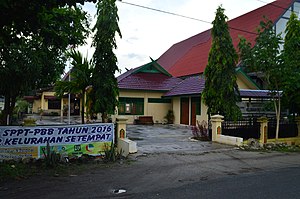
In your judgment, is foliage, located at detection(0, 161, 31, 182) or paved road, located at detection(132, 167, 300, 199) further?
foliage, located at detection(0, 161, 31, 182)

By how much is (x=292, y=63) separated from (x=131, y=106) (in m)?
14.8

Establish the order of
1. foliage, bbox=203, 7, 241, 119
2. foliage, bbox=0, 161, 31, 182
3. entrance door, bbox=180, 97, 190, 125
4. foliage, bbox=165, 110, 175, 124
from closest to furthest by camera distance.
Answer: foliage, bbox=0, 161, 31, 182
foliage, bbox=203, 7, 241, 119
entrance door, bbox=180, 97, 190, 125
foliage, bbox=165, 110, 175, 124

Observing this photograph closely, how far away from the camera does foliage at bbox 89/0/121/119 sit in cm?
1255

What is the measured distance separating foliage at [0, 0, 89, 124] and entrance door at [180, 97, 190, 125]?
12146 mm

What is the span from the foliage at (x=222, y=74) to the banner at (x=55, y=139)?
757 centimetres

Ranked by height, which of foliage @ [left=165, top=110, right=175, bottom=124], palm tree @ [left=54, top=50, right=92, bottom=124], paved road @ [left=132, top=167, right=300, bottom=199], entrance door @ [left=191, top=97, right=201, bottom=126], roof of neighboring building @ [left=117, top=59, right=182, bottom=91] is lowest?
paved road @ [left=132, top=167, right=300, bottom=199]

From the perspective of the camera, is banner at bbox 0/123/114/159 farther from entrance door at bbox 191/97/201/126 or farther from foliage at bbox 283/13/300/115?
entrance door at bbox 191/97/201/126

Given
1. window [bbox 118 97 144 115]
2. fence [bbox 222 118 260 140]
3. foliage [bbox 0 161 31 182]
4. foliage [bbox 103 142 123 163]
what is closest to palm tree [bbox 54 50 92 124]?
foliage [bbox 103 142 123 163]

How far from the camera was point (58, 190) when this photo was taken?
628 cm

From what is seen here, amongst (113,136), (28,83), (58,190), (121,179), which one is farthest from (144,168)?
(28,83)

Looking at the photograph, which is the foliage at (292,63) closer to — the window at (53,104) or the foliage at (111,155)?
the foliage at (111,155)

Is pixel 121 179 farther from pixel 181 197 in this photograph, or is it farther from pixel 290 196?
pixel 290 196

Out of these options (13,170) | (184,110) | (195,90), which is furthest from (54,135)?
(184,110)

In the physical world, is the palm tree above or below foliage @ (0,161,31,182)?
above
